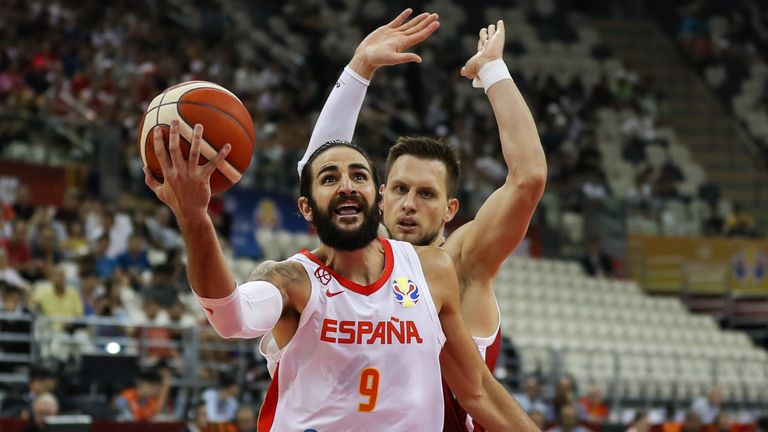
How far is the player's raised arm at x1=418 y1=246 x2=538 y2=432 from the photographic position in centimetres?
473

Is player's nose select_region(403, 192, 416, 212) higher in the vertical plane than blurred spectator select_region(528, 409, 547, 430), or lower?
A: higher

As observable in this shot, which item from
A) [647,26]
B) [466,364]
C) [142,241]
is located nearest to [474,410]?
[466,364]

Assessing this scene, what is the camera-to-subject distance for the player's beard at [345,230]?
4430mm

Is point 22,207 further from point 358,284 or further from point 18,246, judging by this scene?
point 358,284

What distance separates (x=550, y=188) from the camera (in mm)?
23812

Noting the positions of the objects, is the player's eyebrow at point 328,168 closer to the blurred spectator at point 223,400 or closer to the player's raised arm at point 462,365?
the player's raised arm at point 462,365

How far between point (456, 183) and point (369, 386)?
160 cm

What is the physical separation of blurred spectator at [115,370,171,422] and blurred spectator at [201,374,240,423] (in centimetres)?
47

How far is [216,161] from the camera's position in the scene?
399 cm


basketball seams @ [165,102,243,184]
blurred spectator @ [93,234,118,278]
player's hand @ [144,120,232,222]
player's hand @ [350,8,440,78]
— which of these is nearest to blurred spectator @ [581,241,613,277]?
blurred spectator @ [93,234,118,278]

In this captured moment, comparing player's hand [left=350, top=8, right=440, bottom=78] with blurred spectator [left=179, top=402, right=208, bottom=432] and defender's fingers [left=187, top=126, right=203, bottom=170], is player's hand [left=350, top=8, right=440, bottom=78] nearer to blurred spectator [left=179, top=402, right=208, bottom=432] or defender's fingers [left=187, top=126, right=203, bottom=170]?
defender's fingers [left=187, top=126, right=203, bottom=170]

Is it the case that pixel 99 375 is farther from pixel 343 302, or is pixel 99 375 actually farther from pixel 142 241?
pixel 343 302

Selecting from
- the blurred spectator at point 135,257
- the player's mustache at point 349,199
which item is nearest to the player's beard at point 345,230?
the player's mustache at point 349,199

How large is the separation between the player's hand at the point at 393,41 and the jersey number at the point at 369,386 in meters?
1.56
